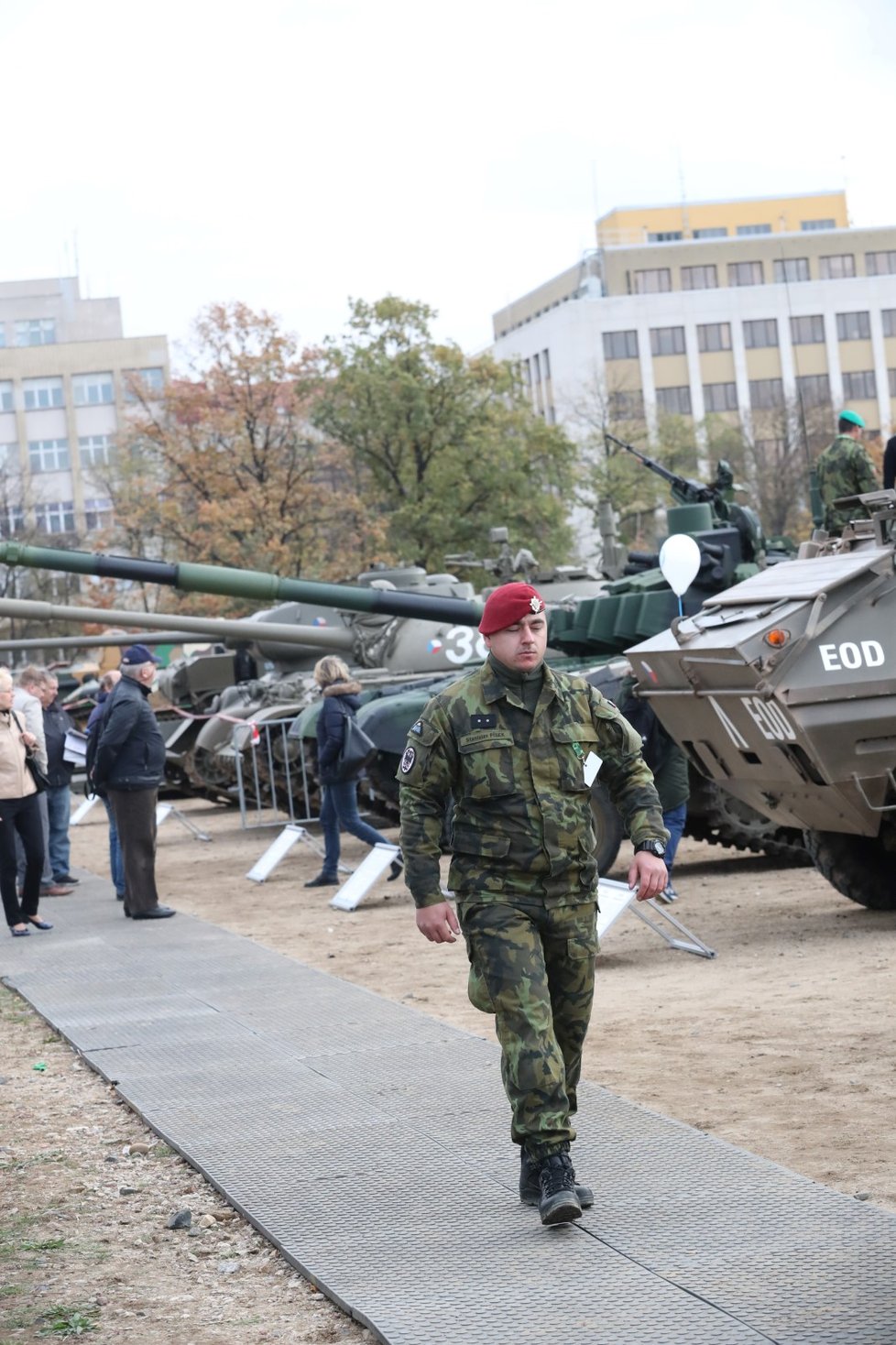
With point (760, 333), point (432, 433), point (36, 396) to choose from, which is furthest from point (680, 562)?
point (36, 396)

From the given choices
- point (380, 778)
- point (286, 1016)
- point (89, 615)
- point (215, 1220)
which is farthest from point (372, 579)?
point (215, 1220)

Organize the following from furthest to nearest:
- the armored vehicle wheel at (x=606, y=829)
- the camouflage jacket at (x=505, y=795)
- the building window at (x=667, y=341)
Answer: the building window at (x=667, y=341) → the armored vehicle wheel at (x=606, y=829) → the camouflage jacket at (x=505, y=795)

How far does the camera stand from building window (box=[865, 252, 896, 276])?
260 ft

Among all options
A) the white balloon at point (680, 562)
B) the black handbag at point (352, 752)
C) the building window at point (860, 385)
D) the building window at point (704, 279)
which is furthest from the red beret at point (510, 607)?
the building window at point (704, 279)

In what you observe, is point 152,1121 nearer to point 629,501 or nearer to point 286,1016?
point 286,1016

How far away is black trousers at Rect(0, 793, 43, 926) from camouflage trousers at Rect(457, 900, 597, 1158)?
732 cm

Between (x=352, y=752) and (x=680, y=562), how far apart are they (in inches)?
138

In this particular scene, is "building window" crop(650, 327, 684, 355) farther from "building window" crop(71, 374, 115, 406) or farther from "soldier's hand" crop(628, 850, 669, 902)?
"soldier's hand" crop(628, 850, 669, 902)

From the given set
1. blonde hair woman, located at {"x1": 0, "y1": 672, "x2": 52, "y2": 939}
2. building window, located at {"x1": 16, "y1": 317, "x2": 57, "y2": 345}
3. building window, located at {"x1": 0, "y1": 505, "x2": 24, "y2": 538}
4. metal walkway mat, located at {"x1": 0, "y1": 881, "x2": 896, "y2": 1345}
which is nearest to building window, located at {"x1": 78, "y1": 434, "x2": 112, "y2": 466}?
building window, located at {"x1": 16, "y1": 317, "x2": 57, "y2": 345}

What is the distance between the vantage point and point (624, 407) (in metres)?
61.8

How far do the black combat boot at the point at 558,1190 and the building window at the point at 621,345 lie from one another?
69807mm

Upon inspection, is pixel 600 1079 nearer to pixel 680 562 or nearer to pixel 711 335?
pixel 680 562

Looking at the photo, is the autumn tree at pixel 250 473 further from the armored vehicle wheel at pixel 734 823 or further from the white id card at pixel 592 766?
the white id card at pixel 592 766

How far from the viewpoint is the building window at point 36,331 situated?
91.2 metres
